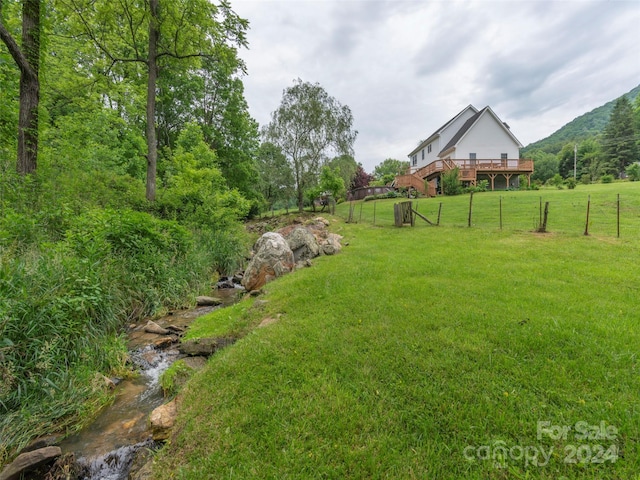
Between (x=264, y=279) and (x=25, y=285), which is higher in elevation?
(x=25, y=285)

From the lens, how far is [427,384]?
2.62m

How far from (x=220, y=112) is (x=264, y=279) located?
697 inches

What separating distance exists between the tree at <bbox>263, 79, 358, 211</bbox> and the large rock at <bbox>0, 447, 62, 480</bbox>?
840 inches

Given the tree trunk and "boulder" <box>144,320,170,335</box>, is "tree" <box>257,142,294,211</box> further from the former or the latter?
"boulder" <box>144,320,170,335</box>

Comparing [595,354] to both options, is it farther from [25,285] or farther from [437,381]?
[25,285]

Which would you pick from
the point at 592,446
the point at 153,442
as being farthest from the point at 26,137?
the point at 592,446

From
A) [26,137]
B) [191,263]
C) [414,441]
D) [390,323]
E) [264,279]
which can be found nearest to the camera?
[414,441]

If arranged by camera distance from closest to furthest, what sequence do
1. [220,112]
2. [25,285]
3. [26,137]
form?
[25,285] < [26,137] < [220,112]

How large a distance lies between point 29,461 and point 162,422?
101 centimetres

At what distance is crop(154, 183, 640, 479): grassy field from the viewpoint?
199 cm

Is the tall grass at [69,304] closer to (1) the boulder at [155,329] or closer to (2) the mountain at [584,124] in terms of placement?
(1) the boulder at [155,329]

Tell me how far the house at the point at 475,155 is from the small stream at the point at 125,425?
23.4 metres

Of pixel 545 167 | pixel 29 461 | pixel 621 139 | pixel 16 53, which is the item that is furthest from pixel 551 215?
pixel 545 167

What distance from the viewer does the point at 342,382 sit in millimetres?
2770
